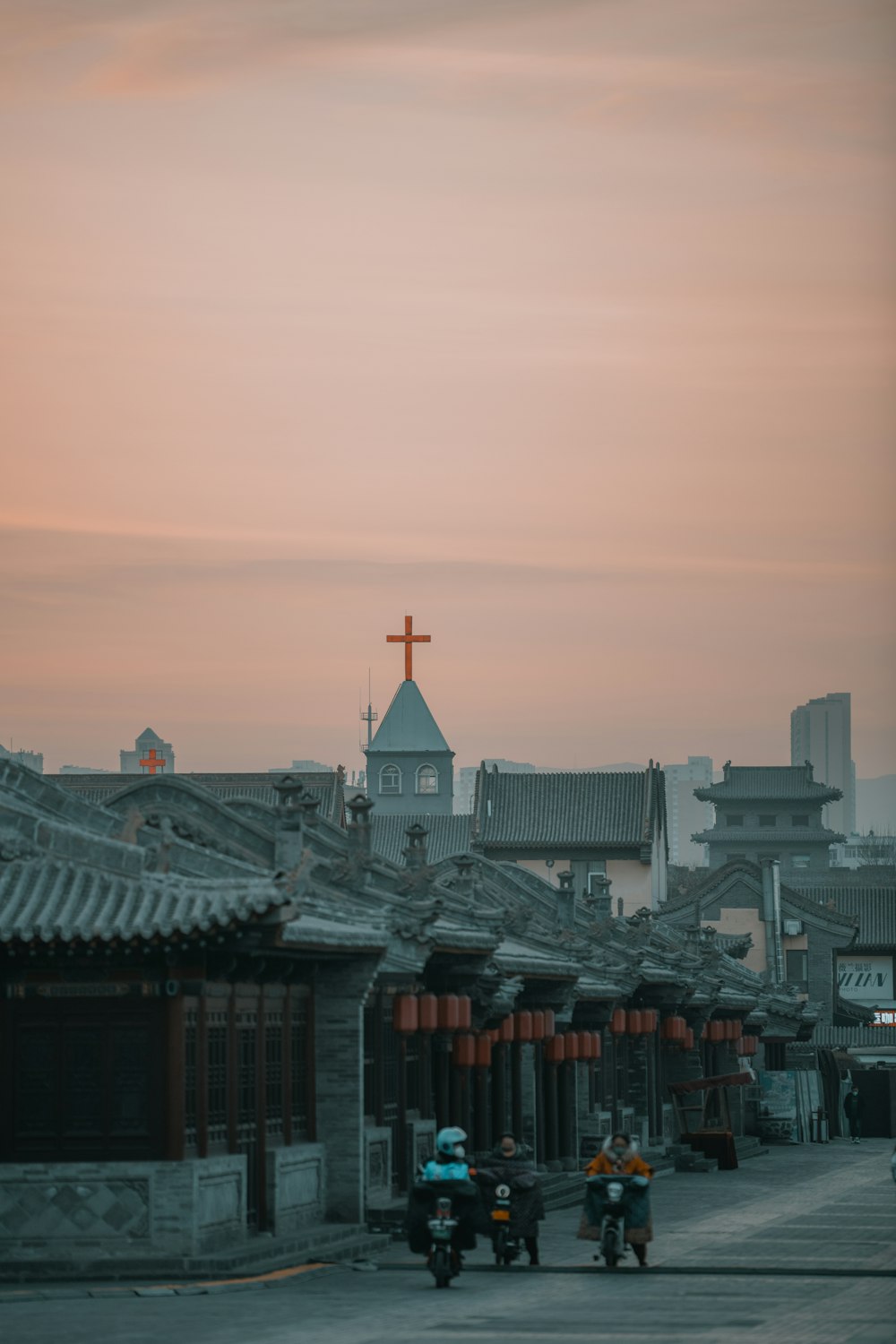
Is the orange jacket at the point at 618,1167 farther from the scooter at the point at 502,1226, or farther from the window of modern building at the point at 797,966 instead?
the window of modern building at the point at 797,966

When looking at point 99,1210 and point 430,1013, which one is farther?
point 430,1013

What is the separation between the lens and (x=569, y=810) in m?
89.3

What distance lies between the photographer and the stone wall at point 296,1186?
23.0 m

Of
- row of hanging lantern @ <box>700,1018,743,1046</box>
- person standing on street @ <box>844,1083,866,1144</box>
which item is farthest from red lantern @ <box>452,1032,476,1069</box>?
person standing on street @ <box>844,1083,866,1144</box>

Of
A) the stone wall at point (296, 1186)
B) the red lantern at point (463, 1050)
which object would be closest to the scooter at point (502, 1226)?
the stone wall at point (296, 1186)

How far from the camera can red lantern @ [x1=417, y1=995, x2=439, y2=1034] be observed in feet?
91.1

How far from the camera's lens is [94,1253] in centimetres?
2069

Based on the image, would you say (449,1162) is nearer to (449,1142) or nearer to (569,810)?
(449,1142)

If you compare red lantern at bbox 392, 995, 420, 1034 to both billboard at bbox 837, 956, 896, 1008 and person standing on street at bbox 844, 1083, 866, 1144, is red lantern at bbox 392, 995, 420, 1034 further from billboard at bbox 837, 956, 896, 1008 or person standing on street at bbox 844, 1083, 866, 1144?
billboard at bbox 837, 956, 896, 1008

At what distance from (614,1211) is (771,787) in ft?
322

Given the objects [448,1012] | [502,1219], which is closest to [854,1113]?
[448,1012]

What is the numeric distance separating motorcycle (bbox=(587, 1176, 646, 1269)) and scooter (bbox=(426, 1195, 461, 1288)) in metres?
1.97

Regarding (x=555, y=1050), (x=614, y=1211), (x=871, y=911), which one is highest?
(x=871, y=911)

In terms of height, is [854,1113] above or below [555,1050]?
below
